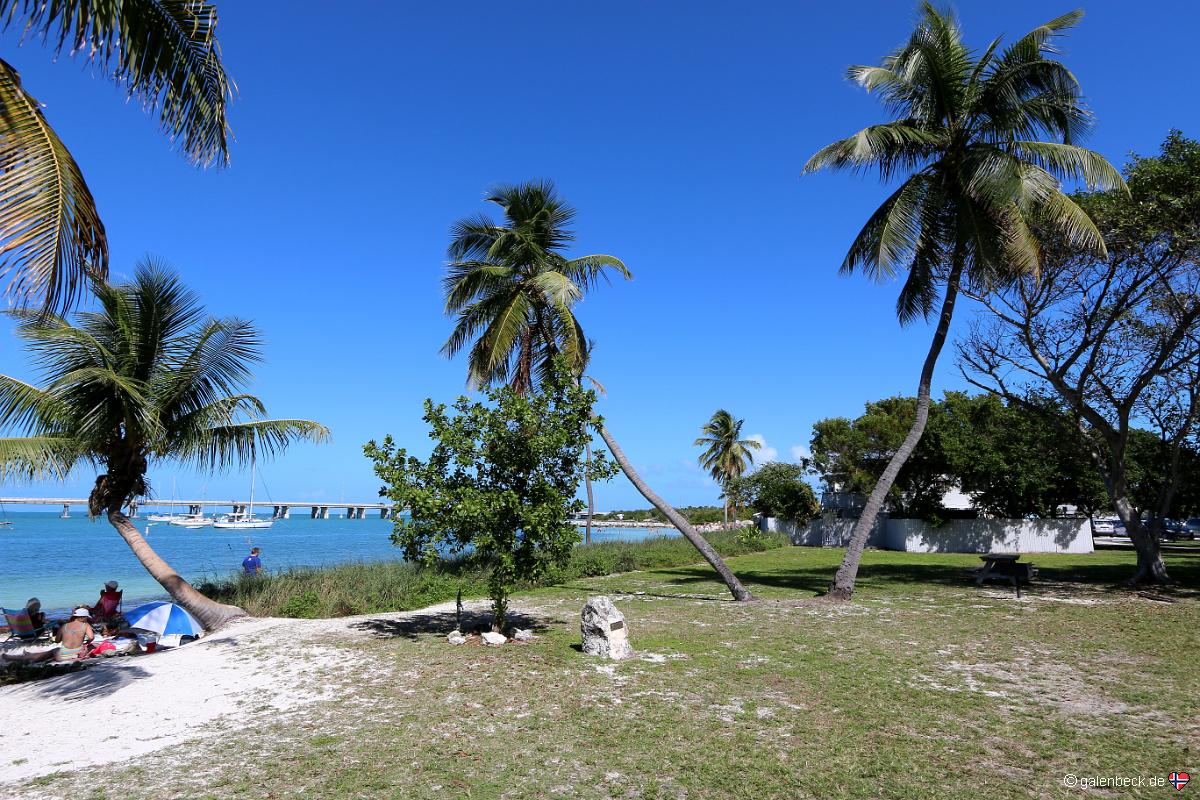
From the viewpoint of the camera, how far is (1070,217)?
13062 mm

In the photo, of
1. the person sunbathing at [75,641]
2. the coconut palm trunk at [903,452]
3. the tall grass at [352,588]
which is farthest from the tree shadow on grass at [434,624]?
the coconut palm trunk at [903,452]

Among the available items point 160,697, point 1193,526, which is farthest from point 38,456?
point 1193,526

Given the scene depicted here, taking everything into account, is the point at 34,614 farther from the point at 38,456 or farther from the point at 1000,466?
the point at 1000,466

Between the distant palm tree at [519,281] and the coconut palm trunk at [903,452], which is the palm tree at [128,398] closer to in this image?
the distant palm tree at [519,281]

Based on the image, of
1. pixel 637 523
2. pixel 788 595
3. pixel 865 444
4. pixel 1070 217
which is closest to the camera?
pixel 1070 217

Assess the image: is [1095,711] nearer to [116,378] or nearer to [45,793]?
[45,793]

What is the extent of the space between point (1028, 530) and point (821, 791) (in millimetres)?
32540

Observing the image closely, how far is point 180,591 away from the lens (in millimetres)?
13297

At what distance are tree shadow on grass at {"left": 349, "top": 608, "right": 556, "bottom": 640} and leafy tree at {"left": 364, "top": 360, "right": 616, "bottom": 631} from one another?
1.25 m

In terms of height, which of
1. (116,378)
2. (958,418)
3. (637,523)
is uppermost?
(958,418)

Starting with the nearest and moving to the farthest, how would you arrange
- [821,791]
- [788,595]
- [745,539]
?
[821,791] < [788,595] < [745,539]

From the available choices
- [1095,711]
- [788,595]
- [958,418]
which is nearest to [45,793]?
[1095,711]

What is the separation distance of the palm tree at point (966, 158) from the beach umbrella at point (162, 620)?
12600 mm

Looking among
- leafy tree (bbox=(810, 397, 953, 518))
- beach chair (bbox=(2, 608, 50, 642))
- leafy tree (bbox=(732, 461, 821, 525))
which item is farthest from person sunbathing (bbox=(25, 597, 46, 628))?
→ leafy tree (bbox=(732, 461, 821, 525))
